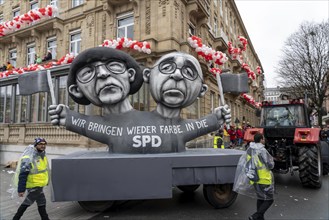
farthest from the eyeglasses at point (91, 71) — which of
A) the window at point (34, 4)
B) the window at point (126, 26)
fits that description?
the window at point (34, 4)

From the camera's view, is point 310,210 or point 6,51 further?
point 6,51

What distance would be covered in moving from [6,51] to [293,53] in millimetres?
26736

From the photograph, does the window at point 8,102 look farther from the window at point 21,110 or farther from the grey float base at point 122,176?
the grey float base at point 122,176

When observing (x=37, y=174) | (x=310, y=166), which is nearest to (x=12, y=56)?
(x=37, y=174)

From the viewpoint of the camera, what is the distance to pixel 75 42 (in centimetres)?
1767

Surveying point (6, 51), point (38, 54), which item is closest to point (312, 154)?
point (38, 54)

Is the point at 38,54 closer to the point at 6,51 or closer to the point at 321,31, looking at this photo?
the point at 6,51

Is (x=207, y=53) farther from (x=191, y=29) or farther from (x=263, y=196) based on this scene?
(x=263, y=196)

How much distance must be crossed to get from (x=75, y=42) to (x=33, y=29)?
416 centimetres

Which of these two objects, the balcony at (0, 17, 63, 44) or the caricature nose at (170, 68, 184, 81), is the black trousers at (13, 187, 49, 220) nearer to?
the caricature nose at (170, 68, 184, 81)

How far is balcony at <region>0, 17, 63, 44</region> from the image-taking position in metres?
17.9

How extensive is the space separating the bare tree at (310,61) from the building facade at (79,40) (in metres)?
7.20

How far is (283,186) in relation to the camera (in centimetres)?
680

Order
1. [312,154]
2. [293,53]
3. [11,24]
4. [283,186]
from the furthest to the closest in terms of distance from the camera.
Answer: [293,53]
[11,24]
[283,186]
[312,154]
